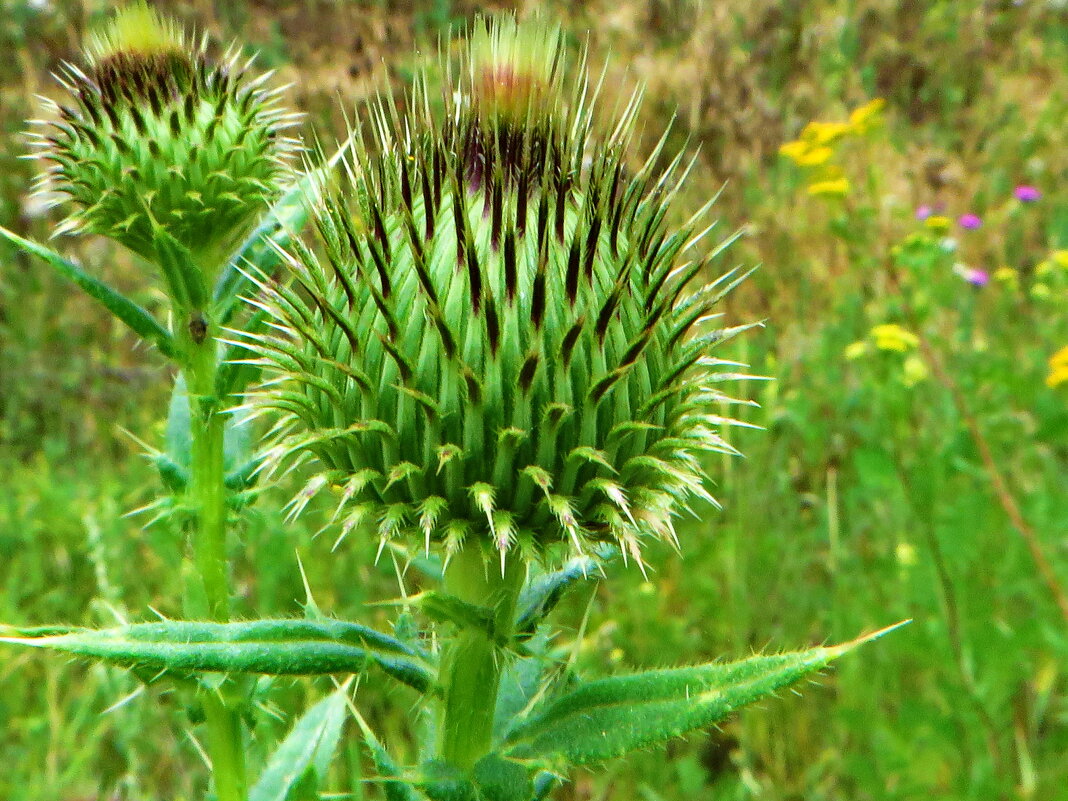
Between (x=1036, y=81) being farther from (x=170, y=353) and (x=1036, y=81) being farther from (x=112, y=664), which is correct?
(x=112, y=664)

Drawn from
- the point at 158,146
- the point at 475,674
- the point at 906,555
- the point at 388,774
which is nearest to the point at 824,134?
the point at 906,555

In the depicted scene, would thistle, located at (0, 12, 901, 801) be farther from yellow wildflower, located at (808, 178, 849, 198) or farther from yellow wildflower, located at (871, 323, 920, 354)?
yellow wildflower, located at (808, 178, 849, 198)

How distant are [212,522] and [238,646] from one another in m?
0.90

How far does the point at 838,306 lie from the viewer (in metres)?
6.56

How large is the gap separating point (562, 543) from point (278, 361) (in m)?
0.74

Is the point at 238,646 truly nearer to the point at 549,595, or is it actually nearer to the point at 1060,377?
the point at 549,595

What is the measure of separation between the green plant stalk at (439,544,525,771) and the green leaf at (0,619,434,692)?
0.15 meters

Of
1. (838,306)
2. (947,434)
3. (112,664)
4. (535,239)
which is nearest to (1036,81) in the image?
(838,306)

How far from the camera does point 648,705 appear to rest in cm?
179

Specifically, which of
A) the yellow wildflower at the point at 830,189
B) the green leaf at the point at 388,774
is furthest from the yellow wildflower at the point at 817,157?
the green leaf at the point at 388,774

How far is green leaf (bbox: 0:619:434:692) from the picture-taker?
5.30ft

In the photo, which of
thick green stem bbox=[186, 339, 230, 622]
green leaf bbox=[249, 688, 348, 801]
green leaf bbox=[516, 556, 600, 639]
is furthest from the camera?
thick green stem bbox=[186, 339, 230, 622]

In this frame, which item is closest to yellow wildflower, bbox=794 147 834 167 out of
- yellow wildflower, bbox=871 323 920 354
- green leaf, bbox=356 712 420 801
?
yellow wildflower, bbox=871 323 920 354

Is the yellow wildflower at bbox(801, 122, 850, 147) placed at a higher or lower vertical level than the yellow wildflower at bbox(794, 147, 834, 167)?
higher
